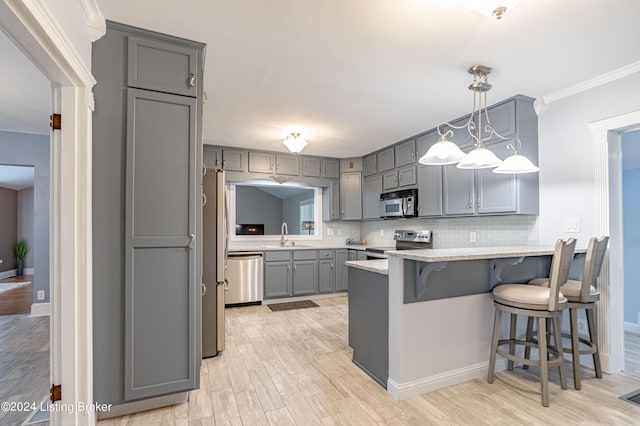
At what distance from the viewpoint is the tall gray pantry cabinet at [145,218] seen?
1.93 m

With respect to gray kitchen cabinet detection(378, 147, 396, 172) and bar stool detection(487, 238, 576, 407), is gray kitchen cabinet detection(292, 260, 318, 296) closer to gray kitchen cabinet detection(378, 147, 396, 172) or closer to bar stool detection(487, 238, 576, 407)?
gray kitchen cabinet detection(378, 147, 396, 172)

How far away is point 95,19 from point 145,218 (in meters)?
1.19

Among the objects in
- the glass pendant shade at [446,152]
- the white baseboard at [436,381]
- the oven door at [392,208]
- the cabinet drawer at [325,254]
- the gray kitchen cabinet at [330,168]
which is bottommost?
the white baseboard at [436,381]

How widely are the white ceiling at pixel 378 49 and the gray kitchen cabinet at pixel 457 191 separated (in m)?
0.69

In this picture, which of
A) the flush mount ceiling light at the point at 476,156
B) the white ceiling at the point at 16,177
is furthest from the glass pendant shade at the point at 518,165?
the white ceiling at the point at 16,177

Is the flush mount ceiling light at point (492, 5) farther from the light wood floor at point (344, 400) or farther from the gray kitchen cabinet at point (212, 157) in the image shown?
the gray kitchen cabinet at point (212, 157)

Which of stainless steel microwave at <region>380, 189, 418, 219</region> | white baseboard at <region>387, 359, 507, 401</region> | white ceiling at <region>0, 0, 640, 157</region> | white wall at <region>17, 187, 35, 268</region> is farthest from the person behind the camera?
white wall at <region>17, 187, 35, 268</region>

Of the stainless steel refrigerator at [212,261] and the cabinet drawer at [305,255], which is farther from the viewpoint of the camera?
the cabinet drawer at [305,255]

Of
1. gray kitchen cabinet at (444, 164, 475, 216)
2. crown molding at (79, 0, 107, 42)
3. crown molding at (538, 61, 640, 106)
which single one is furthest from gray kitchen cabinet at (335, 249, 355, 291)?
crown molding at (79, 0, 107, 42)

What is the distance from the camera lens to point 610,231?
263 cm

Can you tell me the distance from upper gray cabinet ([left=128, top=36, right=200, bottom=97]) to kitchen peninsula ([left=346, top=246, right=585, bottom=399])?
182 cm

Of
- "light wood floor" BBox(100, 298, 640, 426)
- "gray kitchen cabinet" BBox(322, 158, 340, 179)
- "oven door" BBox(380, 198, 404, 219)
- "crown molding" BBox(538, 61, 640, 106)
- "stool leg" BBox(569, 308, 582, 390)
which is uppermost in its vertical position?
"crown molding" BBox(538, 61, 640, 106)

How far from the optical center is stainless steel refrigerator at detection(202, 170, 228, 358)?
2.86 metres

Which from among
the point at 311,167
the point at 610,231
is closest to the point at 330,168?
the point at 311,167
